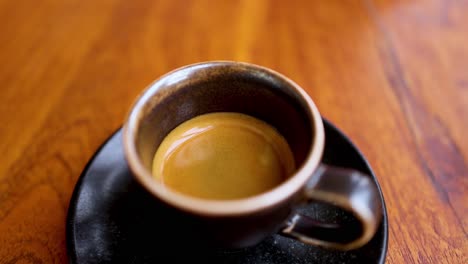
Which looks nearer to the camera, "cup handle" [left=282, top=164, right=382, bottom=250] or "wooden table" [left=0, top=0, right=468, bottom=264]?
"cup handle" [left=282, top=164, right=382, bottom=250]

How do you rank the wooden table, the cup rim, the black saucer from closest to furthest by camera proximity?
the cup rim, the black saucer, the wooden table

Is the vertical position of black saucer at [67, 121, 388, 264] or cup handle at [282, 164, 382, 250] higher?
cup handle at [282, 164, 382, 250]

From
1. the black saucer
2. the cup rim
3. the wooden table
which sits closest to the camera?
the cup rim

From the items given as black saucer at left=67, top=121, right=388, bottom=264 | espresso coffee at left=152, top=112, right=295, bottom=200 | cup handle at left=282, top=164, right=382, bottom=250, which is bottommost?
black saucer at left=67, top=121, right=388, bottom=264

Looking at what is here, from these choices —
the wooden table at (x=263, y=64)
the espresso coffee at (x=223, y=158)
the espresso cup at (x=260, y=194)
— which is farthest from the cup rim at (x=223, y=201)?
the wooden table at (x=263, y=64)

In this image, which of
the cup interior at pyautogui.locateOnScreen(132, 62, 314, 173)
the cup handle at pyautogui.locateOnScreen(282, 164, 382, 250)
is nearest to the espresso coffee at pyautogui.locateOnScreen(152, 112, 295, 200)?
the cup interior at pyautogui.locateOnScreen(132, 62, 314, 173)

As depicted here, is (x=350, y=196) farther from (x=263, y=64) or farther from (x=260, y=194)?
(x=263, y=64)

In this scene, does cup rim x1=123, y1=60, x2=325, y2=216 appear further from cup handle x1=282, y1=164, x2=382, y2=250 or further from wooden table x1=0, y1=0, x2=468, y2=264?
wooden table x1=0, y1=0, x2=468, y2=264

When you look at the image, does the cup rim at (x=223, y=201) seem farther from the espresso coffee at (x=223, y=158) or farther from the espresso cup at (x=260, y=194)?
the espresso coffee at (x=223, y=158)
